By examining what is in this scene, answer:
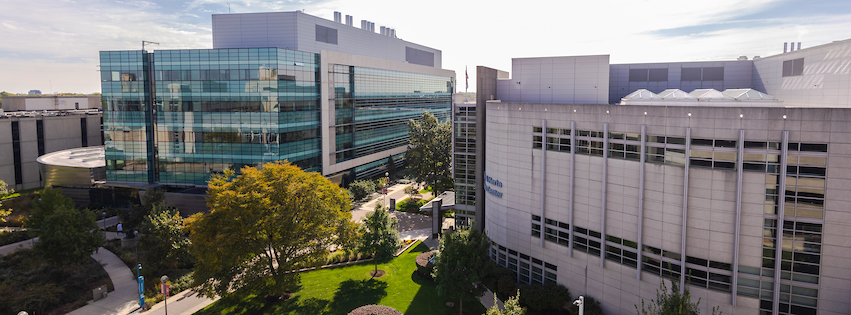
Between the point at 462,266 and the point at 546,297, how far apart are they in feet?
19.1

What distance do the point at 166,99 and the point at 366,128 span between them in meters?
28.6

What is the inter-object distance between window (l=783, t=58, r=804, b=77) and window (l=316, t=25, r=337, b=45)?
57.9 metres

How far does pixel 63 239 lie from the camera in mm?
38656

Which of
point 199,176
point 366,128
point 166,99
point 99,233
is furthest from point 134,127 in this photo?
point 366,128

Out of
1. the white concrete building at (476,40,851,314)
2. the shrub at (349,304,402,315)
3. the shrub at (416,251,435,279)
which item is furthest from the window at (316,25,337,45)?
the shrub at (349,304,402,315)

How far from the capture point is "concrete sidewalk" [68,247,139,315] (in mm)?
34031

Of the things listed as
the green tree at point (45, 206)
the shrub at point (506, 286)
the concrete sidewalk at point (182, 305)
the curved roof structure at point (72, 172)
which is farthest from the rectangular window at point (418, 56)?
the shrub at point (506, 286)

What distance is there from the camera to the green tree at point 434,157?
61438mm

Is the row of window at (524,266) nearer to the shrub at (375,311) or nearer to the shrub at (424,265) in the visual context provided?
the shrub at (424,265)

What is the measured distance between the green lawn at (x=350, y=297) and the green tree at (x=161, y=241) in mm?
7248

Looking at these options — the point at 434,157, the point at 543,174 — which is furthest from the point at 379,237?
the point at 434,157

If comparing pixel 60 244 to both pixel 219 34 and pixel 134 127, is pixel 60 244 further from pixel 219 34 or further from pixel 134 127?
pixel 219 34

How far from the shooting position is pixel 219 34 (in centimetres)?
6669

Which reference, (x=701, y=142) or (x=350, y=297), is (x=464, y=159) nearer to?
(x=350, y=297)
